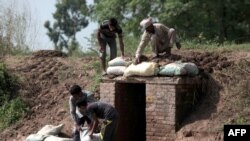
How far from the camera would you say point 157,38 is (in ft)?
32.1

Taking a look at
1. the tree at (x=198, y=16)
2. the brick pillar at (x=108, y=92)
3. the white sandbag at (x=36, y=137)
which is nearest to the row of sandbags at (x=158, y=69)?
the brick pillar at (x=108, y=92)

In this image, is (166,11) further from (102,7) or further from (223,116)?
(223,116)

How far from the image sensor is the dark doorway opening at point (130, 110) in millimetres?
10328

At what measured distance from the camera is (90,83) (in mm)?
11633

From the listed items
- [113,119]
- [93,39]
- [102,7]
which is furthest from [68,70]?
[102,7]

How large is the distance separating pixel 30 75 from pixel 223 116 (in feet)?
18.4

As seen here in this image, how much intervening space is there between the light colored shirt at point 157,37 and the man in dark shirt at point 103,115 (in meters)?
1.76

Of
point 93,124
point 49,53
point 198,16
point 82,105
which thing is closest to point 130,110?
point 93,124

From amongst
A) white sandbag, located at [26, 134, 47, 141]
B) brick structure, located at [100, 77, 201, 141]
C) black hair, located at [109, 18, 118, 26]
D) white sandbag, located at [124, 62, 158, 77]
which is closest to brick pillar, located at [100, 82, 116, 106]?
brick structure, located at [100, 77, 201, 141]

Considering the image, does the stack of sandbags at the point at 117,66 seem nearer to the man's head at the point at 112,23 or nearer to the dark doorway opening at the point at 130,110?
the dark doorway opening at the point at 130,110

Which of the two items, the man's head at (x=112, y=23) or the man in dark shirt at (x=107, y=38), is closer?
the man's head at (x=112, y=23)

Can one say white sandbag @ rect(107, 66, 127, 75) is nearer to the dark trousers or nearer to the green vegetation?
the dark trousers

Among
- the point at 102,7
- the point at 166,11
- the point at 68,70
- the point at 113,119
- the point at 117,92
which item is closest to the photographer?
the point at 113,119

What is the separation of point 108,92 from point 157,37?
141 cm
